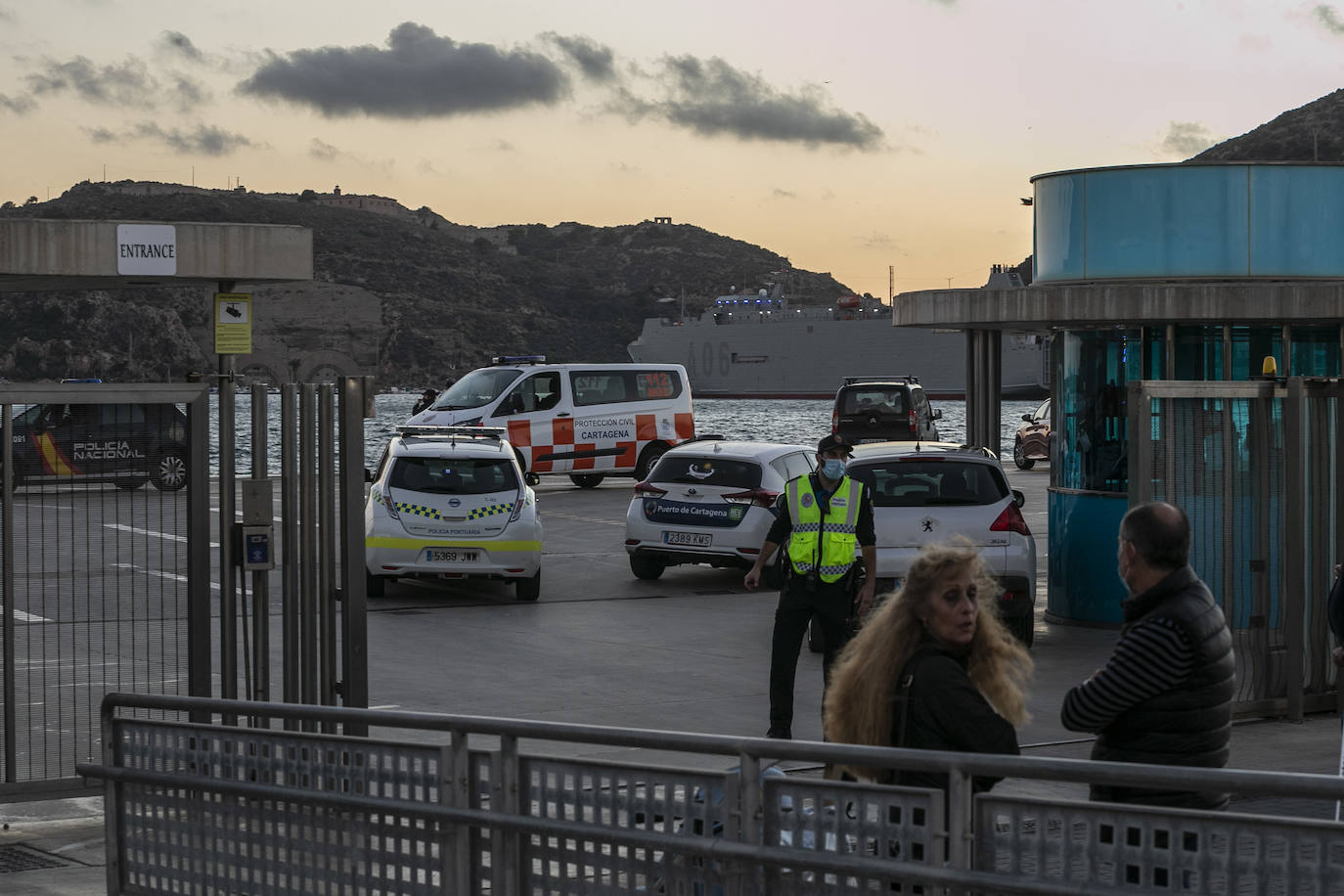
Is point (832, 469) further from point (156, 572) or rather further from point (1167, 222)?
point (1167, 222)

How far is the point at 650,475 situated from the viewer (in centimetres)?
1797

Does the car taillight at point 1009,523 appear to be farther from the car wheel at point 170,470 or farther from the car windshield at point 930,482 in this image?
the car wheel at point 170,470

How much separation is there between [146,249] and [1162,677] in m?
5.06

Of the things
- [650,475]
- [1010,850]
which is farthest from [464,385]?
[1010,850]

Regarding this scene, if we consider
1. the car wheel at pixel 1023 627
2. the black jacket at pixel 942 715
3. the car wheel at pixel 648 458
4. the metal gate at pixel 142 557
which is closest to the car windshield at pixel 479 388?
the car wheel at pixel 648 458

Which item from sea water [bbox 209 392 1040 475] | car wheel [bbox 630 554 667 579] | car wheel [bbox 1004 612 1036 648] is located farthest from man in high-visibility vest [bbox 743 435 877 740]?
car wheel [bbox 630 554 667 579]

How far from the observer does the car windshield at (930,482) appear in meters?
13.5

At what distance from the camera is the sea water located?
184 feet

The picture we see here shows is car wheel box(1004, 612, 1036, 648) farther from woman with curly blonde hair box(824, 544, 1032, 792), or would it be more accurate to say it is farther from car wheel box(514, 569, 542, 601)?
woman with curly blonde hair box(824, 544, 1032, 792)

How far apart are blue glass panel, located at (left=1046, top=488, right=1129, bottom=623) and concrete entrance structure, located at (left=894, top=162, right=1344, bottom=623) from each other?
0.5 inches

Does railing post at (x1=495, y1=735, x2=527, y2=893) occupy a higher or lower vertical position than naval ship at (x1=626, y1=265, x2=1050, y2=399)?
lower

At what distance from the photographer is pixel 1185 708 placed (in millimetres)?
4852

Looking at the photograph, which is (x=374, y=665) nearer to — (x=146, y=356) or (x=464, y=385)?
(x=464, y=385)

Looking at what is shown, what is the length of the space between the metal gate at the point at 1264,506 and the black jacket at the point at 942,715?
19.6ft
